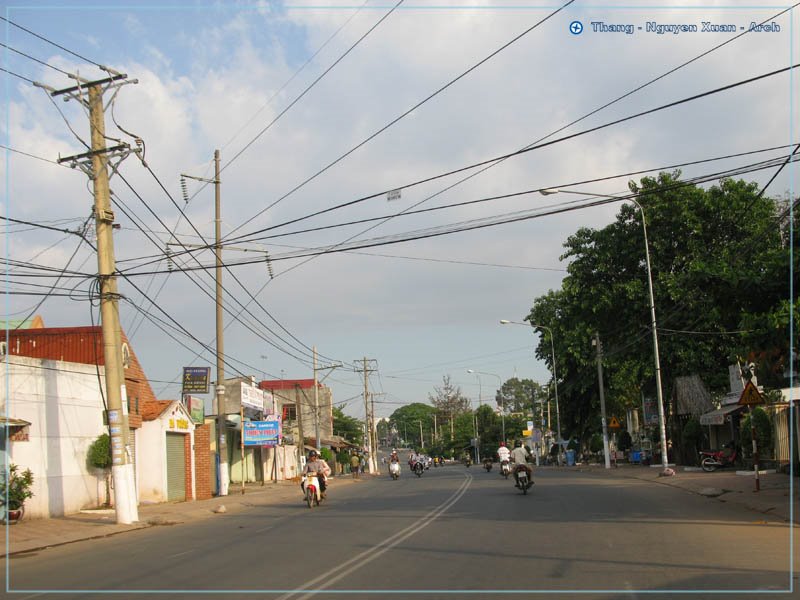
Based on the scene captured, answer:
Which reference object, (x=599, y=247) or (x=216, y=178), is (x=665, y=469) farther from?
(x=216, y=178)

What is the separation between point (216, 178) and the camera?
32.8 meters

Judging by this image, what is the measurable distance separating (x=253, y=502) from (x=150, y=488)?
3840 millimetres

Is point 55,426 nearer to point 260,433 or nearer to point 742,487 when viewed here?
point 742,487

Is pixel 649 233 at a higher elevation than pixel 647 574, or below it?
higher

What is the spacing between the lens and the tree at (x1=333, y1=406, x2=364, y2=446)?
101750mm

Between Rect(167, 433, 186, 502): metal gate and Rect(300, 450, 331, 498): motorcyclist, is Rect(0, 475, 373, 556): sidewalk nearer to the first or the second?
Rect(167, 433, 186, 502): metal gate

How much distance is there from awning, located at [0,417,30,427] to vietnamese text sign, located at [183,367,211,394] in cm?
1646

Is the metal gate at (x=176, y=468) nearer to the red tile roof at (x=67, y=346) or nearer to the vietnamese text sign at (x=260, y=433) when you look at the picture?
the red tile roof at (x=67, y=346)

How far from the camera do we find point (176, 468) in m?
31.2

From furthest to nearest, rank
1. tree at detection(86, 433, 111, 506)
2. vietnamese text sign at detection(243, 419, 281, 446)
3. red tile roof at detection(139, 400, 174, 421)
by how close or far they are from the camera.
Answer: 1. vietnamese text sign at detection(243, 419, 281, 446)
2. red tile roof at detection(139, 400, 174, 421)
3. tree at detection(86, 433, 111, 506)

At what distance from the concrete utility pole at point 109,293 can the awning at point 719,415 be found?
23.0m

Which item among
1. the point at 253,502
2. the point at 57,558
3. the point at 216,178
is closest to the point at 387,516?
the point at 57,558

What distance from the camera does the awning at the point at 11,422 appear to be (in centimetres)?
1916

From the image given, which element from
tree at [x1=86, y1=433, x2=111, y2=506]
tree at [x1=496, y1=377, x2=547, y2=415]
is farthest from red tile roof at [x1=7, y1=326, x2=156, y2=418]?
tree at [x1=496, y1=377, x2=547, y2=415]
